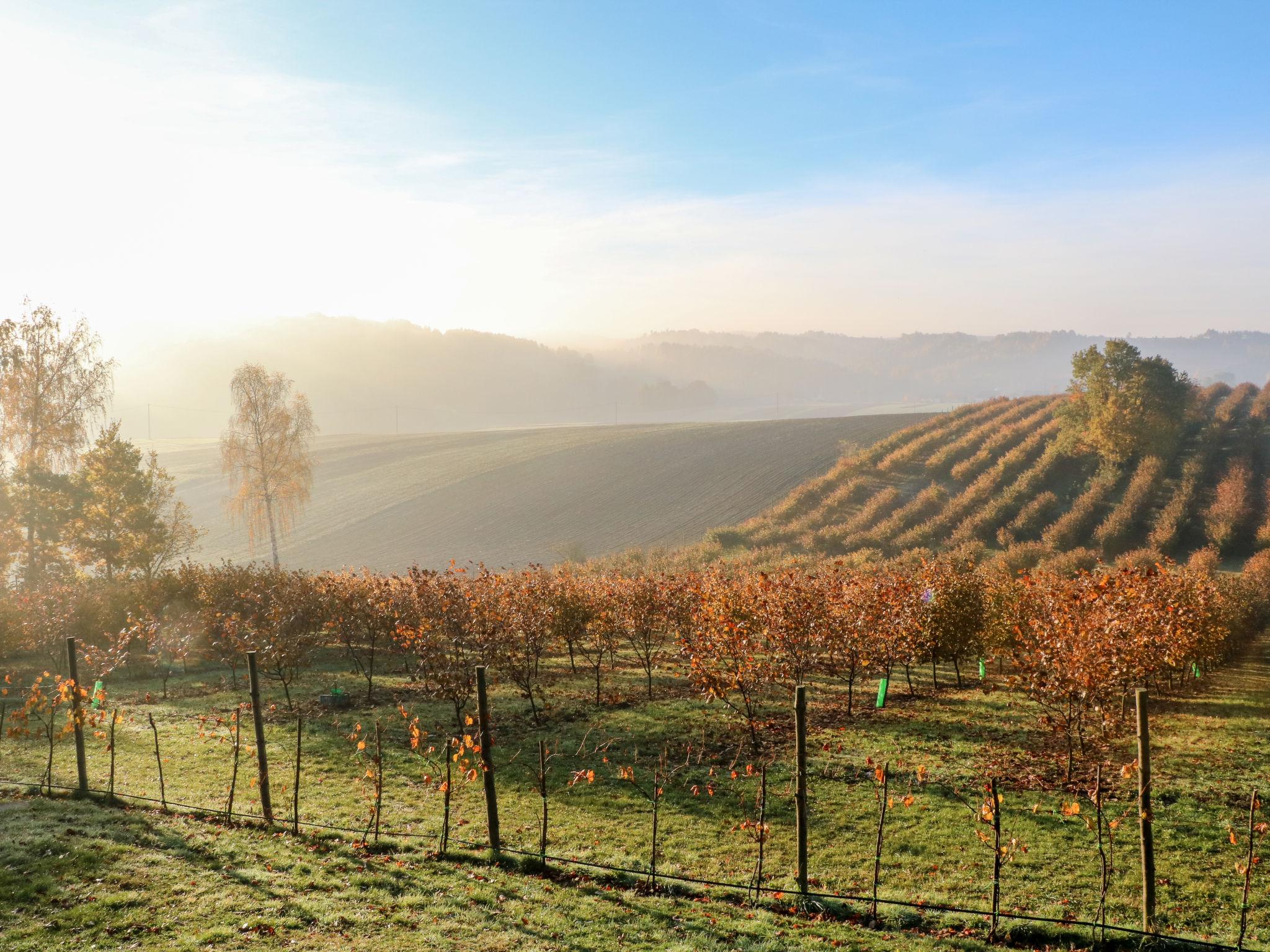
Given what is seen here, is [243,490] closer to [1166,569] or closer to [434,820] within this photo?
[434,820]

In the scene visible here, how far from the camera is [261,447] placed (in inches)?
2052

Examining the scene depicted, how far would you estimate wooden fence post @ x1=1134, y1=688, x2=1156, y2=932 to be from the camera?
8180 mm

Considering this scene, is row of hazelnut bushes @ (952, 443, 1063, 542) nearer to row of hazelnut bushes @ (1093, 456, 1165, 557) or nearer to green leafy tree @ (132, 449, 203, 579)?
row of hazelnut bushes @ (1093, 456, 1165, 557)

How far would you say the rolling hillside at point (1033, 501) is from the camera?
4828cm

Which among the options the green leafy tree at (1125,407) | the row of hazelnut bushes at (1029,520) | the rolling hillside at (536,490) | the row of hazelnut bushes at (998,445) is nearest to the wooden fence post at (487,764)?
the row of hazelnut bushes at (1029,520)

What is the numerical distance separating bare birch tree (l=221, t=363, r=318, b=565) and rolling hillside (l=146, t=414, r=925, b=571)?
10691mm

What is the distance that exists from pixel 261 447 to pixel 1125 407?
66.1 meters

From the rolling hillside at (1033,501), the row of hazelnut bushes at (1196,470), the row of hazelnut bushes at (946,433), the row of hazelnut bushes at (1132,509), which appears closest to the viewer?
the row of hazelnut bushes at (1196,470)

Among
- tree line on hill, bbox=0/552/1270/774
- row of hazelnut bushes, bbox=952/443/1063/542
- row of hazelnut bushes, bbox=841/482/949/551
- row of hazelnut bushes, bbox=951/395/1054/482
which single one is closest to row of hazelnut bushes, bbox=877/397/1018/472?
row of hazelnut bushes, bbox=951/395/1054/482

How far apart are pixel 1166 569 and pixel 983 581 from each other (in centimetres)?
531

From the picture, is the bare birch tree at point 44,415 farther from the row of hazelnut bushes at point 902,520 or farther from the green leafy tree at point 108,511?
the row of hazelnut bushes at point 902,520

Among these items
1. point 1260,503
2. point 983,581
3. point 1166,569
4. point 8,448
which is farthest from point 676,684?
point 1260,503

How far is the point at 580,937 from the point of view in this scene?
26.7ft

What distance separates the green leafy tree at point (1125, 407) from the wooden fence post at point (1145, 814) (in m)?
59.3
